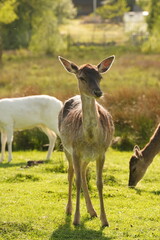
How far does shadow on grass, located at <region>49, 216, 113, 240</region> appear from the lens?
275 inches

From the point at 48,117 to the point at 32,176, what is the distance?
2951 millimetres

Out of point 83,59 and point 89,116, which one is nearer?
point 89,116

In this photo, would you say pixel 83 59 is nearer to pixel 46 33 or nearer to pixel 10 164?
pixel 46 33

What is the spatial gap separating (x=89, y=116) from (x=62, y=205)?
196 centimetres

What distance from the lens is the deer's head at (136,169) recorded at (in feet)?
33.3

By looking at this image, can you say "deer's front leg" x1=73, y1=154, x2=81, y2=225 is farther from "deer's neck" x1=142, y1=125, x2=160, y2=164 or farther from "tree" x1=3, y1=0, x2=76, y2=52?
"tree" x1=3, y1=0, x2=76, y2=52

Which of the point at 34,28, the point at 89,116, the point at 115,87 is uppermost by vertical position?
the point at 89,116

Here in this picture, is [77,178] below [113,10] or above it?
above

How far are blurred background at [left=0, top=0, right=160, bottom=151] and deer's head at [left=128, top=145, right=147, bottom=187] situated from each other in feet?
6.55

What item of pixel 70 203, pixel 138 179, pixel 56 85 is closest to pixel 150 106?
pixel 138 179

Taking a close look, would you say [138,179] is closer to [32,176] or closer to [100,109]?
[32,176]

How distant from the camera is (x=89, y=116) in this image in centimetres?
711

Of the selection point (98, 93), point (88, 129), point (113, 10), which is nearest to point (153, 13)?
point (113, 10)

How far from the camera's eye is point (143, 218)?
7766 millimetres
